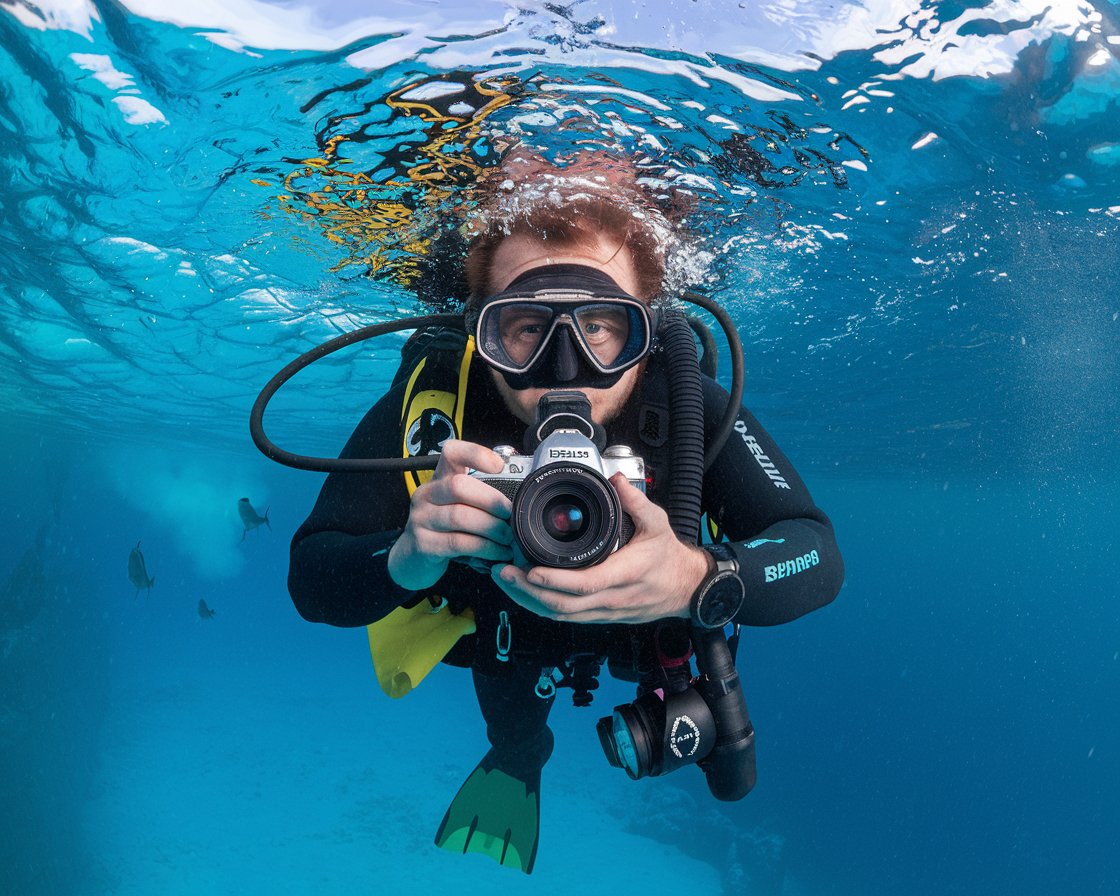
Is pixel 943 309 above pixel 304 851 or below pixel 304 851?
above

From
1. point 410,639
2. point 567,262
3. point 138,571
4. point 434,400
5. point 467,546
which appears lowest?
point 467,546

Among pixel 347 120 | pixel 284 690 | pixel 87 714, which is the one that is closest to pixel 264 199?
pixel 347 120

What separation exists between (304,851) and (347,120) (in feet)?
70.9

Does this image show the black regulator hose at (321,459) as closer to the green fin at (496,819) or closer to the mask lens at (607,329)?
the mask lens at (607,329)

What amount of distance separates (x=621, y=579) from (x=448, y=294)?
7337 mm

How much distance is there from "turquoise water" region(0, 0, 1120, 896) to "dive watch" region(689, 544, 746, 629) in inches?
158

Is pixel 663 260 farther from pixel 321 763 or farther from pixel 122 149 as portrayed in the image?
pixel 321 763

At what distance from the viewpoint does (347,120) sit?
561 cm

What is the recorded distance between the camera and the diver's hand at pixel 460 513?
204 cm

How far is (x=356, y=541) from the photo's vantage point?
278 centimetres

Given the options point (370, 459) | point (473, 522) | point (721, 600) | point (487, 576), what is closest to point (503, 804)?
point (487, 576)

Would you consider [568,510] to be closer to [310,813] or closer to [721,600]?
[721,600]

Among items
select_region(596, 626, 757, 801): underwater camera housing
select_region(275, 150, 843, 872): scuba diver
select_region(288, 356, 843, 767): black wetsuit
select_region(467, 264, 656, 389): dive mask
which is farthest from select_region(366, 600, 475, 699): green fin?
select_region(467, 264, 656, 389): dive mask

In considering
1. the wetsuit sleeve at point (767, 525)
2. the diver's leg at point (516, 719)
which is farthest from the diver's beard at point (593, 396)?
the diver's leg at point (516, 719)
